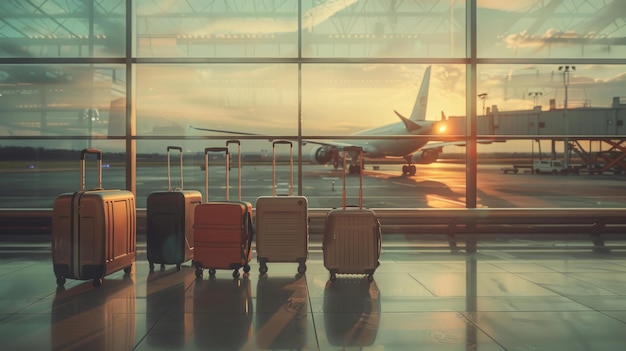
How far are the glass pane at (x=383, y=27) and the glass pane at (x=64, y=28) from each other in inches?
135

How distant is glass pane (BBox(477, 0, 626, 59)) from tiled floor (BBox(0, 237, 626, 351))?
420 cm

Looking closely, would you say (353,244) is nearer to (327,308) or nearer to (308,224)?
(308,224)

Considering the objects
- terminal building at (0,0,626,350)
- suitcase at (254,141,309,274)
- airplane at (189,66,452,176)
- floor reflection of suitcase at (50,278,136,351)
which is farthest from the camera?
airplane at (189,66,452,176)

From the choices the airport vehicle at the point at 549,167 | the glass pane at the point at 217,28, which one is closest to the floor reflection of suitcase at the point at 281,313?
the glass pane at the point at 217,28

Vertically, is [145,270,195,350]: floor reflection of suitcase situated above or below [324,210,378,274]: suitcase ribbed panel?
below

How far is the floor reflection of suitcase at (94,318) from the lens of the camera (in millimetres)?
3211

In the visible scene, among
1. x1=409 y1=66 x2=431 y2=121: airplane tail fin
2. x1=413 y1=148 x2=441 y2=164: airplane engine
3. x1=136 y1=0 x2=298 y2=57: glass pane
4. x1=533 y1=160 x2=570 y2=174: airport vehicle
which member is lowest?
x1=533 y1=160 x2=570 y2=174: airport vehicle

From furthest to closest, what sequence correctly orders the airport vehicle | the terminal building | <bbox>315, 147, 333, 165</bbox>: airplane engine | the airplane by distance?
the airport vehicle → <bbox>315, 147, 333, 165</bbox>: airplane engine → the airplane → the terminal building

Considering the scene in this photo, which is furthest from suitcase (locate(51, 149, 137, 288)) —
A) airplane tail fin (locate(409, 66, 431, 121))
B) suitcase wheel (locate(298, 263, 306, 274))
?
airplane tail fin (locate(409, 66, 431, 121))

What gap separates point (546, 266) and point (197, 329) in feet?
14.8

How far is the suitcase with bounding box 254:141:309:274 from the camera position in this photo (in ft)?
18.4

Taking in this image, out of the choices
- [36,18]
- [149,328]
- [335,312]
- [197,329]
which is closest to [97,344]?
[149,328]

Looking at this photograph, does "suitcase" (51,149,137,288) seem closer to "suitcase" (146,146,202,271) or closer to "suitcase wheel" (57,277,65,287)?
"suitcase wheel" (57,277,65,287)

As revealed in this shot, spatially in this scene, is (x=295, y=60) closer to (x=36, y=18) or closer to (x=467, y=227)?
(x=467, y=227)
